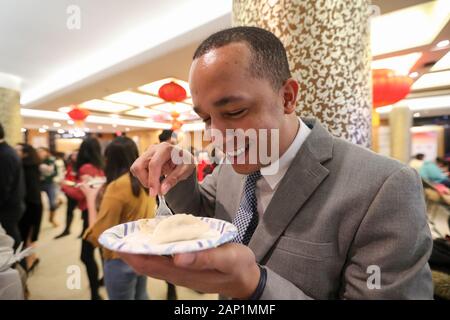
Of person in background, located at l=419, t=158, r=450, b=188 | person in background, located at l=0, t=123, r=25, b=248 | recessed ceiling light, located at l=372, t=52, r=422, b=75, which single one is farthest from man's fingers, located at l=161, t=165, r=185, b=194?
recessed ceiling light, located at l=372, t=52, r=422, b=75

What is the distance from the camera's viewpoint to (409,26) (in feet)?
10.5

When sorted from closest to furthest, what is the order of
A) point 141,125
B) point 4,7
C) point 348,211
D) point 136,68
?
point 348,211 → point 4,7 → point 136,68 → point 141,125

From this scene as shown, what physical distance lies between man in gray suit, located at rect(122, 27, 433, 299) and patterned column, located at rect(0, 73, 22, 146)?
182 inches

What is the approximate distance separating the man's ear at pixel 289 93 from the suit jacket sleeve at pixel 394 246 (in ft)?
1.15

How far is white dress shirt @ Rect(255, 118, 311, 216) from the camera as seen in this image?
0.83 meters

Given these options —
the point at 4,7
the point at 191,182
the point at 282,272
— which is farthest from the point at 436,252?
the point at 4,7

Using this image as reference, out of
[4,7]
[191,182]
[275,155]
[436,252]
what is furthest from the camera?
[4,7]

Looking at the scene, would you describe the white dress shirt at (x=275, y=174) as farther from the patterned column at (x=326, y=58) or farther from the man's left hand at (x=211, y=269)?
the patterned column at (x=326, y=58)

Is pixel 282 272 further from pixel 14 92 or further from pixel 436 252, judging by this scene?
pixel 14 92

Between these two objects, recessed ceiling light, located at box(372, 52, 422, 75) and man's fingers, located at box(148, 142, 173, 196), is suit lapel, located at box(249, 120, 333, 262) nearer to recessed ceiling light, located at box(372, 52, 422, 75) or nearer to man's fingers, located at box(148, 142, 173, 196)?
man's fingers, located at box(148, 142, 173, 196)

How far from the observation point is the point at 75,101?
21.4 ft

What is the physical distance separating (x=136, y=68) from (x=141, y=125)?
8.76 metres

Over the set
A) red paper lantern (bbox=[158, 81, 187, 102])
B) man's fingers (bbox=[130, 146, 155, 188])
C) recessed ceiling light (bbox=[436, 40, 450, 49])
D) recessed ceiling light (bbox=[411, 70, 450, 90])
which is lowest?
man's fingers (bbox=[130, 146, 155, 188])

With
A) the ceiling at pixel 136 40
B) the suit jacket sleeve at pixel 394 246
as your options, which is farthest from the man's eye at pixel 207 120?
the ceiling at pixel 136 40
